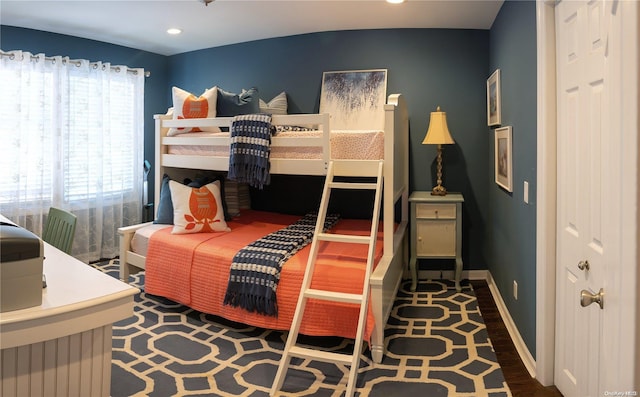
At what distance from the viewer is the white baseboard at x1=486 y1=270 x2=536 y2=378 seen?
237 cm

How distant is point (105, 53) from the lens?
4672 mm

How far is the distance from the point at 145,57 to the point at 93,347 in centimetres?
439

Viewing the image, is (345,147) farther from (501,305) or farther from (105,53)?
(105,53)

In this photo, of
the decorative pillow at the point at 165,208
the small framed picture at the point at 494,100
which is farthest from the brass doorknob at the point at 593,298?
the decorative pillow at the point at 165,208

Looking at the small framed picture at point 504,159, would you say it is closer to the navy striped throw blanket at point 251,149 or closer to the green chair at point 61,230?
the navy striped throw blanket at point 251,149

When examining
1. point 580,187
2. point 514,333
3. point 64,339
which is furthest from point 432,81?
point 64,339

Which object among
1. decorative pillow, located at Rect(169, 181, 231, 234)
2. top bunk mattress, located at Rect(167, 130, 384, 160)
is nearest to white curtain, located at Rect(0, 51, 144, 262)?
decorative pillow, located at Rect(169, 181, 231, 234)

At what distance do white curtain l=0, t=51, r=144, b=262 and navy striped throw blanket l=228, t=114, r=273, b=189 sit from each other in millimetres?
2062

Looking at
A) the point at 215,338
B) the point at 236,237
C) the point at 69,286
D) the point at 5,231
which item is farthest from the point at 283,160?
the point at 5,231

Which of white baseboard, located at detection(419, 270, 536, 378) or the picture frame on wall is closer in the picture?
white baseboard, located at detection(419, 270, 536, 378)

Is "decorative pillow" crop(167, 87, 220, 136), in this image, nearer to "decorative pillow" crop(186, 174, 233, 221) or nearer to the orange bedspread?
"decorative pillow" crop(186, 174, 233, 221)

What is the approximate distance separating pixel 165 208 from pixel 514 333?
2.90m

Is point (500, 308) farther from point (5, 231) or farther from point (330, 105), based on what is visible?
point (5, 231)

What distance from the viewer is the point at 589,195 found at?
1.74 metres
